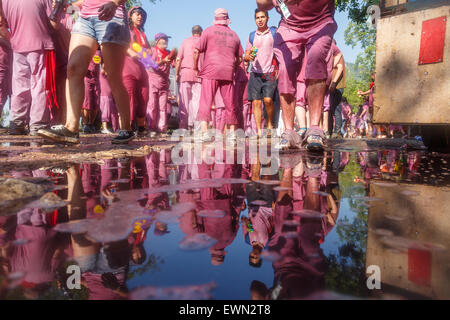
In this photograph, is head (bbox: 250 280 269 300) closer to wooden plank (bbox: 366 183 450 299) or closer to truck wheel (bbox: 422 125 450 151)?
wooden plank (bbox: 366 183 450 299)

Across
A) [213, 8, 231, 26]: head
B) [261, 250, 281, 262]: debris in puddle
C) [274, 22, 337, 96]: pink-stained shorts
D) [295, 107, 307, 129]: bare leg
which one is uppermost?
[213, 8, 231, 26]: head

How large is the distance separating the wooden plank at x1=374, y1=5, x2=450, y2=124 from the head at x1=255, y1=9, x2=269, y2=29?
9.00 feet

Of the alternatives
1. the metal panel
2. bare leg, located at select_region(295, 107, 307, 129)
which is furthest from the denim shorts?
the metal panel

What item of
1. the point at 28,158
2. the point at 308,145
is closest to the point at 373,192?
the point at 308,145

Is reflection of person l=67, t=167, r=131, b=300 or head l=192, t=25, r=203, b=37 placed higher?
head l=192, t=25, r=203, b=37

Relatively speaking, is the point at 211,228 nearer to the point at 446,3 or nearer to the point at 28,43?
the point at 446,3

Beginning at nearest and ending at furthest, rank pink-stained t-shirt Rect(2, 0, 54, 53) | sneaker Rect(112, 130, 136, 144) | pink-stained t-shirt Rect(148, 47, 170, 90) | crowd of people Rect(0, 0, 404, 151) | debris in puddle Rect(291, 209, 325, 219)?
debris in puddle Rect(291, 209, 325, 219), crowd of people Rect(0, 0, 404, 151), sneaker Rect(112, 130, 136, 144), pink-stained t-shirt Rect(2, 0, 54, 53), pink-stained t-shirt Rect(148, 47, 170, 90)

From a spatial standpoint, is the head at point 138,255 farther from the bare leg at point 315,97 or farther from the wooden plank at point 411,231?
the bare leg at point 315,97

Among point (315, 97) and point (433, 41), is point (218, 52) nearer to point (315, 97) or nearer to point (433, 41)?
point (315, 97)

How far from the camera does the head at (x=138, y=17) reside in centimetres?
553

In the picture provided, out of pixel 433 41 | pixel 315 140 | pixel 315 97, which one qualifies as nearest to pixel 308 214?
pixel 315 140

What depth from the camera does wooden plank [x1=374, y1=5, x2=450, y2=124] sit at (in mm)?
2768

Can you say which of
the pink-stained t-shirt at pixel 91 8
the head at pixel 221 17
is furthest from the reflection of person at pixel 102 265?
the head at pixel 221 17

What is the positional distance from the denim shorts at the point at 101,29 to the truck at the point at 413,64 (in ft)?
8.25
